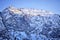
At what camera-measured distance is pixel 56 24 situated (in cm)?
2478

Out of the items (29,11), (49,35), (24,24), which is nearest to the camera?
(49,35)

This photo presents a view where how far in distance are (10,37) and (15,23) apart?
3611 mm

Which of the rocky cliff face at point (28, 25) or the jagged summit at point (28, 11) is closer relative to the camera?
the rocky cliff face at point (28, 25)

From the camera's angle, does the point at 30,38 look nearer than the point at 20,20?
Yes

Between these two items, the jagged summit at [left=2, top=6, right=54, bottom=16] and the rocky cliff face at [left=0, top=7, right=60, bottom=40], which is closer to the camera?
the rocky cliff face at [left=0, top=7, right=60, bottom=40]

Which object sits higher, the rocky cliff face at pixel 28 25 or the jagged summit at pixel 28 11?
the jagged summit at pixel 28 11

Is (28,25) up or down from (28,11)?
down

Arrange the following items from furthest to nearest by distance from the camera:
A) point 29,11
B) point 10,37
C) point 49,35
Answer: point 29,11 < point 49,35 < point 10,37

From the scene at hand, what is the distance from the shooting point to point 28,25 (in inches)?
964

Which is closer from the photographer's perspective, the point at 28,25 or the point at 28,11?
the point at 28,25

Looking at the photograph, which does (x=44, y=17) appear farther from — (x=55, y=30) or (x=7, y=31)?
(x=7, y=31)

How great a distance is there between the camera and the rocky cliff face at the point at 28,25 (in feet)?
73.8

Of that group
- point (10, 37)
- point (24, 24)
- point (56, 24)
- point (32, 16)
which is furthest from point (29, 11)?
point (10, 37)

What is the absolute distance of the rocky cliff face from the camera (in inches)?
886
